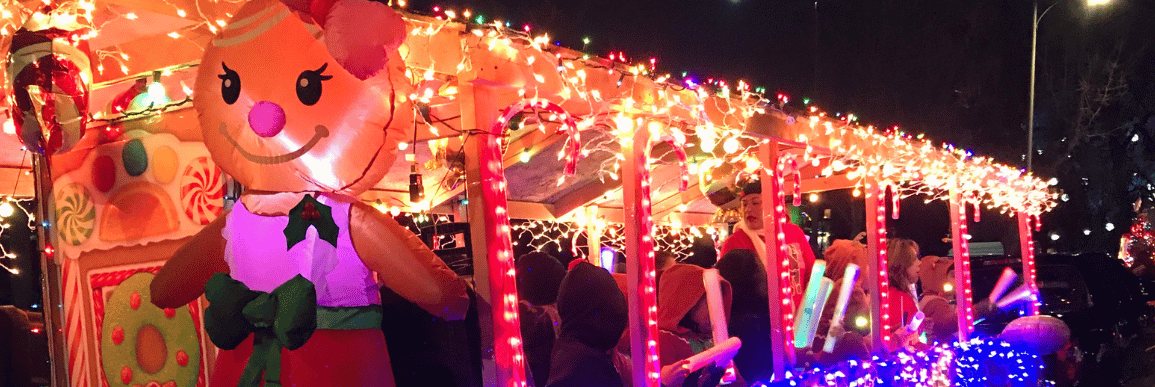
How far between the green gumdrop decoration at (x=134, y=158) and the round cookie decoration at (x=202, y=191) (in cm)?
23

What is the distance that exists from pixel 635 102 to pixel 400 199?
10.1ft

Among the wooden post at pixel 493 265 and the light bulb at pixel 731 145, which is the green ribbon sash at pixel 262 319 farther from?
the light bulb at pixel 731 145

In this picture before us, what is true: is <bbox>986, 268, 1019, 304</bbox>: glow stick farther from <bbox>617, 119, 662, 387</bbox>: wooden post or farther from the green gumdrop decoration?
the green gumdrop decoration

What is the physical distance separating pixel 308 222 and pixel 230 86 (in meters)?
0.52

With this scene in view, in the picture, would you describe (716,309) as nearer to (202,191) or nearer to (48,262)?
(202,191)

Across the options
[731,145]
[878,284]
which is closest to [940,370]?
[878,284]

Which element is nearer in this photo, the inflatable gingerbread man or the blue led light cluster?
the inflatable gingerbread man

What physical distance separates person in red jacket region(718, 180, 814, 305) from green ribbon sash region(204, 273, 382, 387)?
4790 millimetres

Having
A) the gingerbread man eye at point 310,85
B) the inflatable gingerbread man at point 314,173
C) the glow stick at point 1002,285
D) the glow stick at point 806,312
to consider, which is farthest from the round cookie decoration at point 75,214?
the glow stick at point 1002,285

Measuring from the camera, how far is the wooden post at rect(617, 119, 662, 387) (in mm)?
4629

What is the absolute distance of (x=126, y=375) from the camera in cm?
376

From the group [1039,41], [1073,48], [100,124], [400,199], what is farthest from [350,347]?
[1073,48]

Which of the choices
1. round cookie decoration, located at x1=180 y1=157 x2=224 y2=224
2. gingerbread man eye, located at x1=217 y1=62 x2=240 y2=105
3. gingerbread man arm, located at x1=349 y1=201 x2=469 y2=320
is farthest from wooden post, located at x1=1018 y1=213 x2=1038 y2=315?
gingerbread man eye, located at x1=217 y1=62 x2=240 y2=105

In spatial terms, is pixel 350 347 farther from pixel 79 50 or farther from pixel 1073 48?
pixel 1073 48
